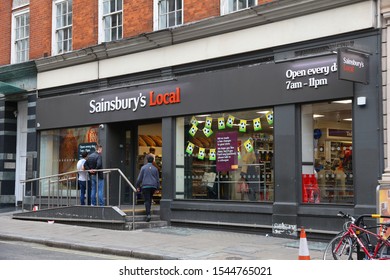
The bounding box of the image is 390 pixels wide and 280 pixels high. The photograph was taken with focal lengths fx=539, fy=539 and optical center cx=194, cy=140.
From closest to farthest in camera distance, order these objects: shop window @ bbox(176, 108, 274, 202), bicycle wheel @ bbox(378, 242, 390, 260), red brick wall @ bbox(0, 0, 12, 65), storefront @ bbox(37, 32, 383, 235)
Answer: bicycle wheel @ bbox(378, 242, 390, 260)
storefront @ bbox(37, 32, 383, 235)
shop window @ bbox(176, 108, 274, 202)
red brick wall @ bbox(0, 0, 12, 65)

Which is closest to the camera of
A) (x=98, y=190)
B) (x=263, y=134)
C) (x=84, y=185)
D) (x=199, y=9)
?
(x=263, y=134)

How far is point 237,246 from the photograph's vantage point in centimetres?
1120

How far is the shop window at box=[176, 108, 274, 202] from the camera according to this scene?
13.3m

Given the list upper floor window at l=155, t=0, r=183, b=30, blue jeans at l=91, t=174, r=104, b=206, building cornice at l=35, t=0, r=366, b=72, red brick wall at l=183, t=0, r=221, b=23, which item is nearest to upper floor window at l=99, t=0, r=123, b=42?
building cornice at l=35, t=0, r=366, b=72

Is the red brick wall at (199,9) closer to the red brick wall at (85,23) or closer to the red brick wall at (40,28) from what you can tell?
the red brick wall at (85,23)

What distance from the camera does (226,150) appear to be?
14055 mm

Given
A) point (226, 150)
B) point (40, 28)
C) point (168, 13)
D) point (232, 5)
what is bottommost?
point (226, 150)

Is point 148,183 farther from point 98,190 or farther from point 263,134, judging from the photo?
point 263,134

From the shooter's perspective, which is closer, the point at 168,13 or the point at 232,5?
the point at 232,5

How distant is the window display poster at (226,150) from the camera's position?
1392 centimetres

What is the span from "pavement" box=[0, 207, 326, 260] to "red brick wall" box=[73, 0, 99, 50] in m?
6.29

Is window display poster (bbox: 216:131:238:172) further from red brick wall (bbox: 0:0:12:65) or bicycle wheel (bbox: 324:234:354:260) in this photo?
red brick wall (bbox: 0:0:12:65)

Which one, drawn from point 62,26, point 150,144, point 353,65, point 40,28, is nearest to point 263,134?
point 353,65

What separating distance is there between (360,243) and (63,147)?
12.3 m
